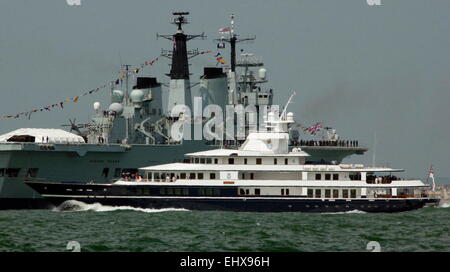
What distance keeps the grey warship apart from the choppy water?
638 cm

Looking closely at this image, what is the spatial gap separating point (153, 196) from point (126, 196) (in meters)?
1.55

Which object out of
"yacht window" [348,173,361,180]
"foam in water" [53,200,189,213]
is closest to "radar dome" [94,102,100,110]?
"foam in water" [53,200,189,213]

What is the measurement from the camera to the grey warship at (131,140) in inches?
2486

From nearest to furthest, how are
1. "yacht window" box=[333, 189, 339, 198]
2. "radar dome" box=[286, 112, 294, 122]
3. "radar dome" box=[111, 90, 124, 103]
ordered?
"yacht window" box=[333, 189, 339, 198] < "radar dome" box=[286, 112, 294, 122] < "radar dome" box=[111, 90, 124, 103]

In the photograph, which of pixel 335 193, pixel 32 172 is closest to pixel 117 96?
pixel 32 172

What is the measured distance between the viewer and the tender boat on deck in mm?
57094

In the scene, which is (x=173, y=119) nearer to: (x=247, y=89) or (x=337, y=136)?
(x=247, y=89)

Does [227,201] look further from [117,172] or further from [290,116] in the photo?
[117,172]

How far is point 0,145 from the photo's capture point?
6147cm

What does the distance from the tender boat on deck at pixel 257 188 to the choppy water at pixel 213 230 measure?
0.80 meters

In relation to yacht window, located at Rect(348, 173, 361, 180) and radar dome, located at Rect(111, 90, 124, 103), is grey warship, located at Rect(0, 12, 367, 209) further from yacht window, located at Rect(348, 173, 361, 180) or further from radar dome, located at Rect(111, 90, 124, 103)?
yacht window, located at Rect(348, 173, 361, 180)

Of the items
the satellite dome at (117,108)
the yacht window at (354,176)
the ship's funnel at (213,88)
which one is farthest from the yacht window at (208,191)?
the ship's funnel at (213,88)
